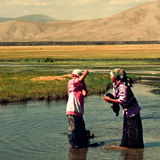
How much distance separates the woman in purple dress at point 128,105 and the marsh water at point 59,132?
0.31m

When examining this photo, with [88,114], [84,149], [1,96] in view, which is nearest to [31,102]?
[1,96]

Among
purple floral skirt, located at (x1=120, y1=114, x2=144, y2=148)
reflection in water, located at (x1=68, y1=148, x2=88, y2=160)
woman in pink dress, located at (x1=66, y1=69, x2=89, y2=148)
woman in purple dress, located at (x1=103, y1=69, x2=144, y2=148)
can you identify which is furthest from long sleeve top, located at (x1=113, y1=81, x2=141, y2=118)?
reflection in water, located at (x1=68, y1=148, x2=88, y2=160)

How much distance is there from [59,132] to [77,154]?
2.73 meters

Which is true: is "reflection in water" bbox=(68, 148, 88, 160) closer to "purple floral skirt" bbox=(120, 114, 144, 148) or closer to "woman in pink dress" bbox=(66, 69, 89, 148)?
"woman in pink dress" bbox=(66, 69, 89, 148)

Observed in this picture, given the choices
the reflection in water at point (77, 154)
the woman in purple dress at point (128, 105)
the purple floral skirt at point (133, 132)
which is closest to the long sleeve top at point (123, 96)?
the woman in purple dress at point (128, 105)

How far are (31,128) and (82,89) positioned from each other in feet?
12.5

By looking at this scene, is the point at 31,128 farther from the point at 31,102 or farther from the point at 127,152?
the point at 31,102

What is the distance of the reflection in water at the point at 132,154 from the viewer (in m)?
10.1

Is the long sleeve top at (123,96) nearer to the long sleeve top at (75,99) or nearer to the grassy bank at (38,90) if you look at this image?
the long sleeve top at (75,99)

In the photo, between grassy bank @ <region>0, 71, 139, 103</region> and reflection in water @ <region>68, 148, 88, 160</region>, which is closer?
reflection in water @ <region>68, 148, 88, 160</region>

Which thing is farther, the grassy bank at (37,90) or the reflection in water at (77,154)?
the grassy bank at (37,90)

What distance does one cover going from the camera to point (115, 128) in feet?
44.7

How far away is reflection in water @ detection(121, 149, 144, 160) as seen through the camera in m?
10.1

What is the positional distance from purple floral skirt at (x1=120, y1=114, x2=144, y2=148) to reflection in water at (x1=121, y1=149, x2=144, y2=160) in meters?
0.14
